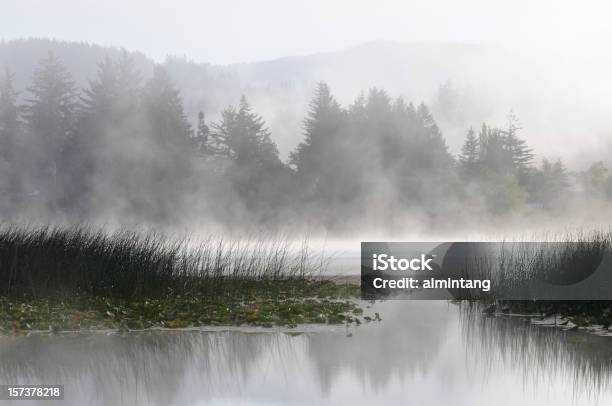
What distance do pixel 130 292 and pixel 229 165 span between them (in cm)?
3367

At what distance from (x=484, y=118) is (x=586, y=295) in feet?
161

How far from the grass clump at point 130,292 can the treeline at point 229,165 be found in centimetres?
2723

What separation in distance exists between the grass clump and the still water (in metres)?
0.60

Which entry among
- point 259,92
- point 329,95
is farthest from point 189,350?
point 259,92

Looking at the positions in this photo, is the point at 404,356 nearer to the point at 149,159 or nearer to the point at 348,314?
the point at 348,314

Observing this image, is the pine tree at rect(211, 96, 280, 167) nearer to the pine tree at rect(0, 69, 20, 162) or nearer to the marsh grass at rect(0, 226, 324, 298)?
the pine tree at rect(0, 69, 20, 162)

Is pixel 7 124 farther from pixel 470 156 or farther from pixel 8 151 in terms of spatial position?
pixel 470 156

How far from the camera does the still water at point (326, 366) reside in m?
6.31

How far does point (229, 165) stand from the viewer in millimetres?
45062

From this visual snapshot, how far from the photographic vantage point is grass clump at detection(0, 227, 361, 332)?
9.95 metres

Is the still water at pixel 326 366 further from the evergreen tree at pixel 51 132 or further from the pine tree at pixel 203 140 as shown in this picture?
the pine tree at pixel 203 140

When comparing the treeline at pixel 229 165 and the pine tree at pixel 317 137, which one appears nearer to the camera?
the treeline at pixel 229 165

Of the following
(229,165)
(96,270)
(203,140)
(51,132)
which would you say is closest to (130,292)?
(96,270)

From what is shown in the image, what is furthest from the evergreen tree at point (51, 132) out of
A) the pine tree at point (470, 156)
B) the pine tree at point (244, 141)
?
the pine tree at point (470, 156)
